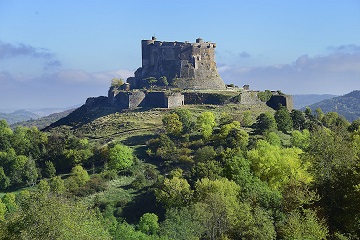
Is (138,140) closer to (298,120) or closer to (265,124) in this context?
(265,124)

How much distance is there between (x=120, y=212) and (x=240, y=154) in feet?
41.9

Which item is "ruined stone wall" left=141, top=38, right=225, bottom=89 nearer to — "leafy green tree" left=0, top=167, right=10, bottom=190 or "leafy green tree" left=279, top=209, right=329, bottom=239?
"leafy green tree" left=0, top=167, right=10, bottom=190

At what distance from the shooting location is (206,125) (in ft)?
208

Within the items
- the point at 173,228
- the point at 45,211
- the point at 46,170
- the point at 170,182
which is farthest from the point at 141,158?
the point at 45,211

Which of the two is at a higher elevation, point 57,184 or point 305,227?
point 305,227

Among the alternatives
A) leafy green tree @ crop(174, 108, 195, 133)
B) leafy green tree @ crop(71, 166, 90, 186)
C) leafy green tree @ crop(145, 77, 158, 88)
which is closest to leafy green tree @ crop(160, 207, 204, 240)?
leafy green tree @ crop(71, 166, 90, 186)

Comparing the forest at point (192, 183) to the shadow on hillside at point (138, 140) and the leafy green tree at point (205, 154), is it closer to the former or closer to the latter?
the leafy green tree at point (205, 154)

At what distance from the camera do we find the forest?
87.2ft

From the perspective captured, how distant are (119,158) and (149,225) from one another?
18553mm

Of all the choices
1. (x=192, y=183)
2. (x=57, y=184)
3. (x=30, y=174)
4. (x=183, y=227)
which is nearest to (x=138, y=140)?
(x=30, y=174)

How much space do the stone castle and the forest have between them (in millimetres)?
16398

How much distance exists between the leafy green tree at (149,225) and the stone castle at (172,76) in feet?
149

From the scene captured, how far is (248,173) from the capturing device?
39.7 metres

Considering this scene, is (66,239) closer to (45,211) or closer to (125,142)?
(45,211)
